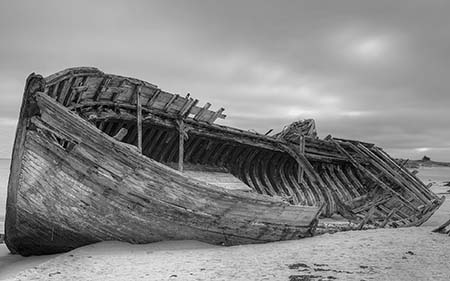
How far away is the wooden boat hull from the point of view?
6.00 metres

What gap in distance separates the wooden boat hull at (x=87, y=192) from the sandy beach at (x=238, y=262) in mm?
301

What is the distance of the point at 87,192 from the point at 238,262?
253cm

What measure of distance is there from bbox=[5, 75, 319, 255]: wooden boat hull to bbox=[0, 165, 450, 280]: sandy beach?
11.8 inches

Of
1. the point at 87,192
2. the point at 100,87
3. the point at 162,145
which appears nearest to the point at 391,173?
the point at 162,145

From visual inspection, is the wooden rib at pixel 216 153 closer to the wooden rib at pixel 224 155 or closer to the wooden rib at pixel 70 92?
the wooden rib at pixel 224 155

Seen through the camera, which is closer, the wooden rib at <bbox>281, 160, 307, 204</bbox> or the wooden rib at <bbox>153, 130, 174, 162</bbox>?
the wooden rib at <bbox>153, 130, 174, 162</bbox>

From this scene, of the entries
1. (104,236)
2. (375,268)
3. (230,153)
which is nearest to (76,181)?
(104,236)

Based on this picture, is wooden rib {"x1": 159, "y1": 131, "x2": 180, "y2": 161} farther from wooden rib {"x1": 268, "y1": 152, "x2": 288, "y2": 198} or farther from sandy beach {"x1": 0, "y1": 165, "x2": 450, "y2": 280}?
sandy beach {"x1": 0, "y1": 165, "x2": 450, "y2": 280}

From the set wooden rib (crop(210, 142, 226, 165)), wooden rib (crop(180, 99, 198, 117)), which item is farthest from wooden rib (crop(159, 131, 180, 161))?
wooden rib (crop(210, 142, 226, 165))

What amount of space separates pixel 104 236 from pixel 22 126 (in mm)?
2168

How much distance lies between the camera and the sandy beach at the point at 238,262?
5.38 metres

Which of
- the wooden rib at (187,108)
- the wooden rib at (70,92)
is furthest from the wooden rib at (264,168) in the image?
the wooden rib at (70,92)

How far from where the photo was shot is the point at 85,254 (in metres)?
6.13

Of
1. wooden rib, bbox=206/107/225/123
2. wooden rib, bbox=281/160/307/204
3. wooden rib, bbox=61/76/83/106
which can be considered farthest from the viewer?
wooden rib, bbox=281/160/307/204
